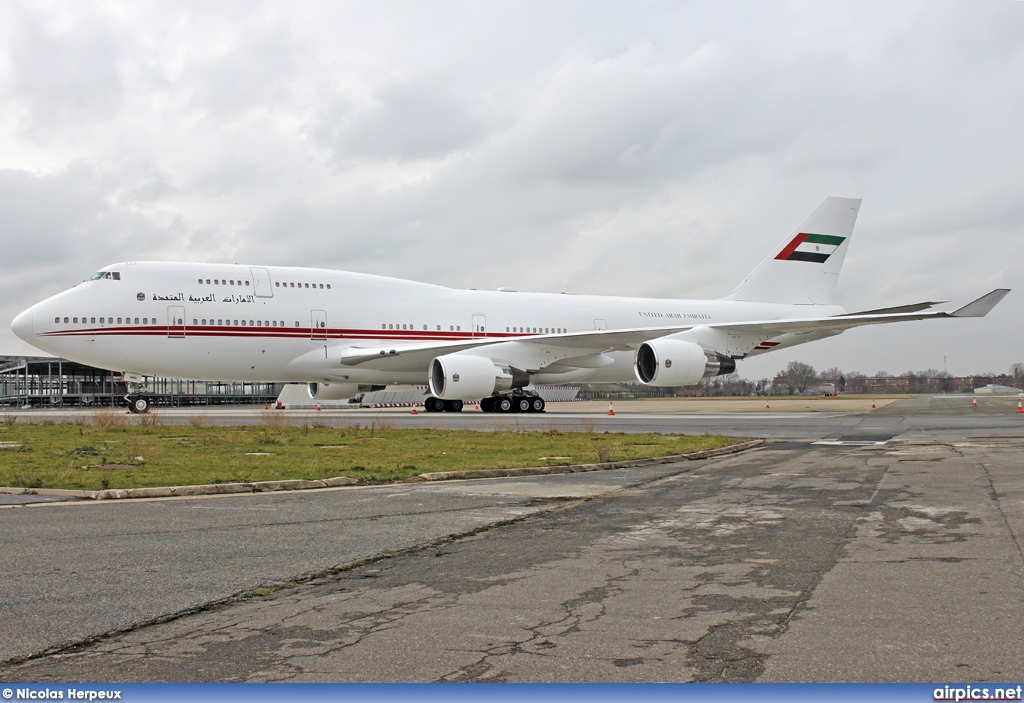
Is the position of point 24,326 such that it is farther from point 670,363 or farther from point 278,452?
point 670,363

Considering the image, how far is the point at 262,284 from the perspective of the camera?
25984 millimetres

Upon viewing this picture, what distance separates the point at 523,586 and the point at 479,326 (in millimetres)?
25325

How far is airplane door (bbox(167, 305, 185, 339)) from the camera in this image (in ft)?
81.3

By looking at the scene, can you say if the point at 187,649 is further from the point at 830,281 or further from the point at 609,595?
the point at 830,281

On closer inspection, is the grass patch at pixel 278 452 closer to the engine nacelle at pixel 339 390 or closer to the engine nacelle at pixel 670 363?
the engine nacelle at pixel 670 363

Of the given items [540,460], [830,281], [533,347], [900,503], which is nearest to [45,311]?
[533,347]

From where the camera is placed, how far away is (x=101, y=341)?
24.5 m

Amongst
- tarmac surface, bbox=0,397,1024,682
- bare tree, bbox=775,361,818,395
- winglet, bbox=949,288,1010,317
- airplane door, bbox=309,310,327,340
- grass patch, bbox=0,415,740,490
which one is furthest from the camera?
bare tree, bbox=775,361,818,395

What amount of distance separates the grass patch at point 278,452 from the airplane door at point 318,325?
8.60m

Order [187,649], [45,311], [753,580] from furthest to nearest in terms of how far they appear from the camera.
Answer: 1. [45,311]
2. [753,580]
3. [187,649]

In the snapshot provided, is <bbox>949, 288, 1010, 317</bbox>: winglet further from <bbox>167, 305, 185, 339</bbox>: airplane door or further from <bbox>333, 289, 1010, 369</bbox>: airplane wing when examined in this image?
<bbox>167, 305, 185, 339</bbox>: airplane door

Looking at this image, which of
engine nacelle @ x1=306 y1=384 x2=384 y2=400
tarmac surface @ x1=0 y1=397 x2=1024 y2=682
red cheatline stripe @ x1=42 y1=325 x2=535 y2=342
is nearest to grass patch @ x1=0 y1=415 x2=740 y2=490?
tarmac surface @ x1=0 y1=397 x2=1024 y2=682

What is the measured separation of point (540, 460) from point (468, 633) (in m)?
7.54

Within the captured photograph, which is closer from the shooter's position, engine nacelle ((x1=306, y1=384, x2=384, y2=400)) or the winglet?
the winglet
